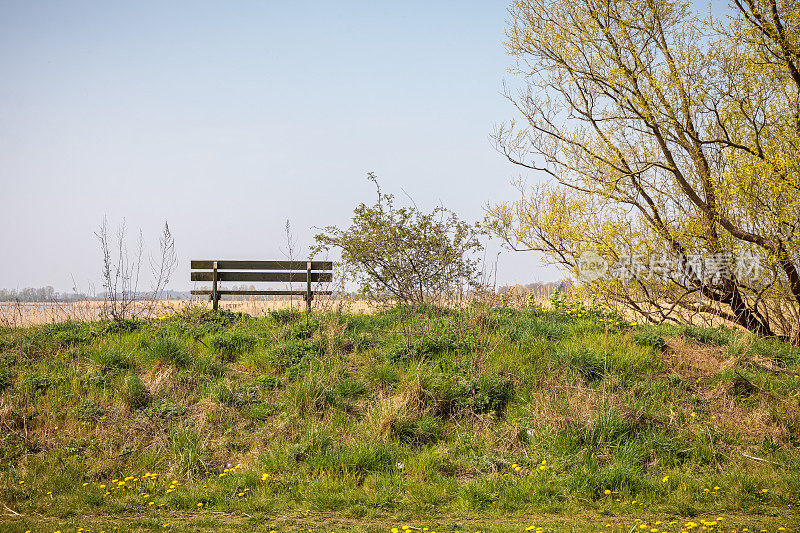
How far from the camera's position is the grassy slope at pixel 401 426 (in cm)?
550

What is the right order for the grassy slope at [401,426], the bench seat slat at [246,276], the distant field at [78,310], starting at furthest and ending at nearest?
the bench seat slat at [246,276] → the distant field at [78,310] → the grassy slope at [401,426]

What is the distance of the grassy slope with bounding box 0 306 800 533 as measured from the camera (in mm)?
5496

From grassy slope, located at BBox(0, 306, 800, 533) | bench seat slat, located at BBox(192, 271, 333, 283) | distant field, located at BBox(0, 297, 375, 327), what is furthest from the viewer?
bench seat slat, located at BBox(192, 271, 333, 283)

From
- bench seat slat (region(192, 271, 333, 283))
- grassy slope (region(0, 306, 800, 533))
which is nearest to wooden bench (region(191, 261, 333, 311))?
bench seat slat (region(192, 271, 333, 283))

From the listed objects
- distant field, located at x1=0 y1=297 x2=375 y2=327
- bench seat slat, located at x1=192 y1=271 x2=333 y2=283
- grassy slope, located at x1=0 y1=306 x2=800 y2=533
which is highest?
bench seat slat, located at x1=192 y1=271 x2=333 y2=283

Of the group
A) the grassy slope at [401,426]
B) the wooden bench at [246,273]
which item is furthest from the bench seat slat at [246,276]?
the grassy slope at [401,426]

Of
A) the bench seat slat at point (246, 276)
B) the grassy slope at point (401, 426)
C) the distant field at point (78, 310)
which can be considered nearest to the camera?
the grassy slope at point (401, 426)

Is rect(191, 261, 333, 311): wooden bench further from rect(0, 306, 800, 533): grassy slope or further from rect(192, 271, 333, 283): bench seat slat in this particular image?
rect(0, 306, 800, 533): grassy slope

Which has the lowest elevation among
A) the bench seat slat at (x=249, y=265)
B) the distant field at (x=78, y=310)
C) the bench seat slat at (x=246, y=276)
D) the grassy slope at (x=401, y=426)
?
the grassy slope at (x=401, y=426)

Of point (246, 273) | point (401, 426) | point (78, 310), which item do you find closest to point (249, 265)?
point (246, 273)

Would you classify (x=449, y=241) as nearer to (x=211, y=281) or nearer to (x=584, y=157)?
(x=584, y=157)

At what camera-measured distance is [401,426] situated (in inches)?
277

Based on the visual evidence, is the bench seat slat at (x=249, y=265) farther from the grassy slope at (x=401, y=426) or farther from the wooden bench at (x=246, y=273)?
the grassy slope at (x=401, y=426)

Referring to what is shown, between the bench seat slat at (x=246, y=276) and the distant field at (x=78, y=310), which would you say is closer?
the distant field at (x=78, y=310)
